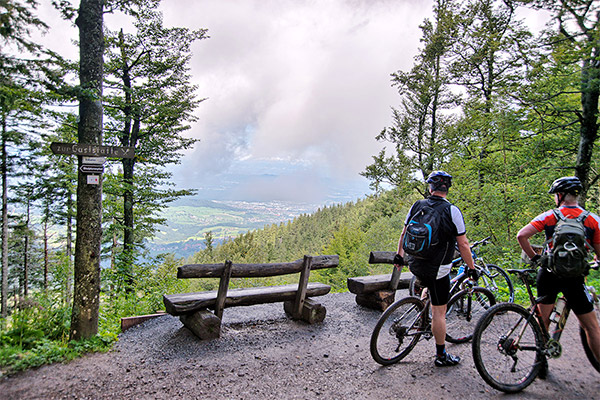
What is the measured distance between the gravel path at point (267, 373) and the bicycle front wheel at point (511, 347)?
0.16 metres

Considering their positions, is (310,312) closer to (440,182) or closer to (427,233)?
(427,233)

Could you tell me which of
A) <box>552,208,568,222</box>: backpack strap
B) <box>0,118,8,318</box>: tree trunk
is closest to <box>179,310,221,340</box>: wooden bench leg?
<box>552,208,568,222</box>: backpack strap

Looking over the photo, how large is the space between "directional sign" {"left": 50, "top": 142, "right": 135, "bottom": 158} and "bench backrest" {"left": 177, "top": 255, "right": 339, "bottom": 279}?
2.20m

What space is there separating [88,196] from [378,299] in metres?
5.89

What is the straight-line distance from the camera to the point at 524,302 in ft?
23.7

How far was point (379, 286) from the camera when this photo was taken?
691cm

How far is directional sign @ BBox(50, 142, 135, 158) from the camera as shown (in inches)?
191

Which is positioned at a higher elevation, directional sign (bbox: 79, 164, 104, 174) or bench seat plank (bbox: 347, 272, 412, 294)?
directional sign (bbox: 79, 164, 104, 174)

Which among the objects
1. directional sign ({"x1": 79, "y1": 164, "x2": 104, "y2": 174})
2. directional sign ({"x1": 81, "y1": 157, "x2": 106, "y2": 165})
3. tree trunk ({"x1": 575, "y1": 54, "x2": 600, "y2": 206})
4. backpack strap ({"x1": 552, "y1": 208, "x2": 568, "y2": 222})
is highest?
tree trunk ({"x1": 575, "y1": 54, "x2": 600, "y2": 206})

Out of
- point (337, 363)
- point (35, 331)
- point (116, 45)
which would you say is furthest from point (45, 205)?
point (337, 363)

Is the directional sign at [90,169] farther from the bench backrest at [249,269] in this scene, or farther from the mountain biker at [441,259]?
the mountain biker at [441,259]

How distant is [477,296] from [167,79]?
14836 mm

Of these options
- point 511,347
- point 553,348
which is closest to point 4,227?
point 511,347

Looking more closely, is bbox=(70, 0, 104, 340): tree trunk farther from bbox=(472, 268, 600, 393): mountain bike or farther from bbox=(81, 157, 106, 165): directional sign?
bbox=(472, 268, 600, 393): mountain bike
